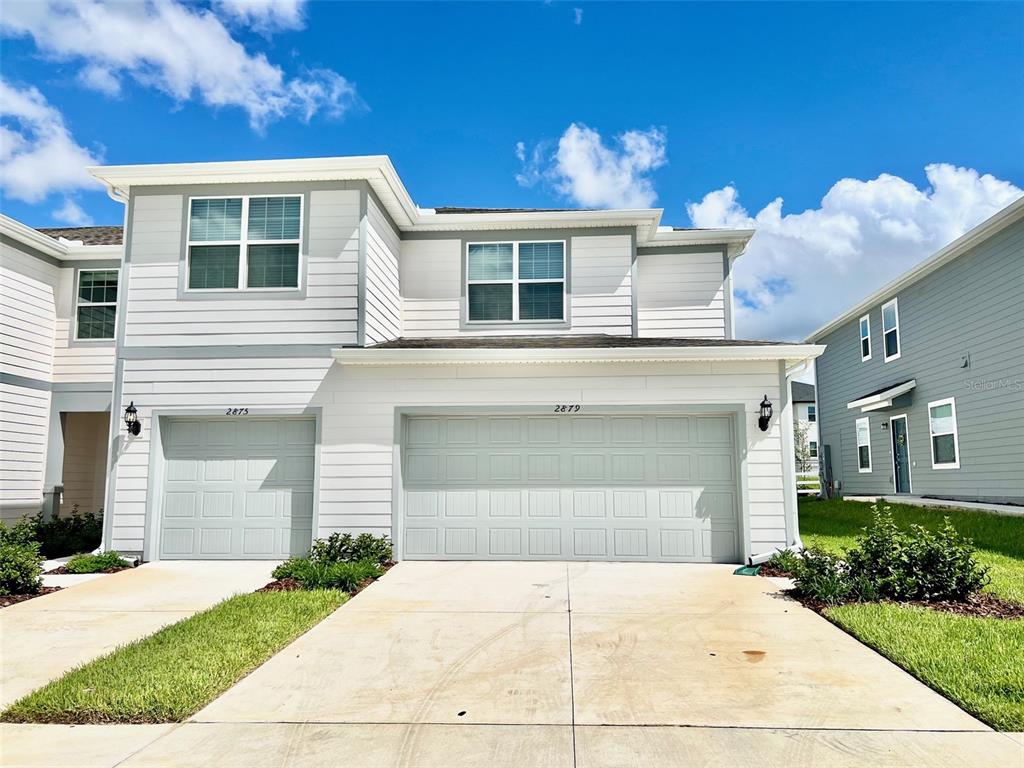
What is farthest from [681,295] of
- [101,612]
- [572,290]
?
[101,612]

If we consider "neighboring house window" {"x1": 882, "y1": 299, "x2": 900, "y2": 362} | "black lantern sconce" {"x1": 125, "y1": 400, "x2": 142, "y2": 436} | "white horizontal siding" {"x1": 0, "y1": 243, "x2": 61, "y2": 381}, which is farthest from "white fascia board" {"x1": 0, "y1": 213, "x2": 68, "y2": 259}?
"neighboring house window" {"x1": 882, "y1": 299, "x2": 900, "y2": 362}

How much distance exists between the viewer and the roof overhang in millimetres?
16719

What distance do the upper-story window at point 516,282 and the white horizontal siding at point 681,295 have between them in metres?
1.70

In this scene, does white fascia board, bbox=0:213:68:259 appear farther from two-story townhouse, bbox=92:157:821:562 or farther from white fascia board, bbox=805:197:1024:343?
white fascia board, bbox=805:197:1024:343

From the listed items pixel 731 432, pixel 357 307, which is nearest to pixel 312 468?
pixel 357 307

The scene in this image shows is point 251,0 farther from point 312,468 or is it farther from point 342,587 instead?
point 342,587

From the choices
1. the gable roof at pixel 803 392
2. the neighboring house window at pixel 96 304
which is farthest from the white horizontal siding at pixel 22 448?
the gable roof at pixel 803 392

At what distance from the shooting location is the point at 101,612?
6902mm

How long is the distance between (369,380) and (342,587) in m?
3.17

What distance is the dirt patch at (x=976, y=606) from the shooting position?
249 inches

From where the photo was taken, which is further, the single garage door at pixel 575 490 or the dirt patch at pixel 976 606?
the single garage door at pixel 575 490

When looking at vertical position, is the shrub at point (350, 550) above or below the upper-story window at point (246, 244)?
below

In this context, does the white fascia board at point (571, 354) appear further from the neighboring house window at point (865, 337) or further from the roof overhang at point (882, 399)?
the neighboring house window at point (865, 337)

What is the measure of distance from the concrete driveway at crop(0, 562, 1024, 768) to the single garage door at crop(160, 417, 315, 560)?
347 centimetres
